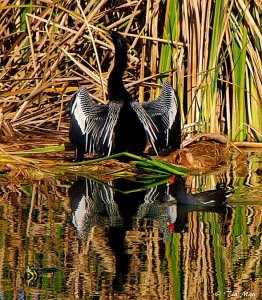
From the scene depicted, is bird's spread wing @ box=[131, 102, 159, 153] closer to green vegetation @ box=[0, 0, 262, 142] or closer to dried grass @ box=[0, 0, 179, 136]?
green vegetation @ box=[0, 0, 262, 142]

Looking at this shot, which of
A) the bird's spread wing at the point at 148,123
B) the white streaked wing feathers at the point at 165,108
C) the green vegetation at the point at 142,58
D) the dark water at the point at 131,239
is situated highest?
the green vegetation at the point at 142,58

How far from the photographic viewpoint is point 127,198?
6.84m

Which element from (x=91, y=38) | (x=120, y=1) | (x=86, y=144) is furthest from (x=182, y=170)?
(x=120, y=1)

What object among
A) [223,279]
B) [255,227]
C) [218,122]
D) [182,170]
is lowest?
[223,279]

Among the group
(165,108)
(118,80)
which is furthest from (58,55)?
(165,108)

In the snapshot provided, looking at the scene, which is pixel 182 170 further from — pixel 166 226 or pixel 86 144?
pixel 166 226

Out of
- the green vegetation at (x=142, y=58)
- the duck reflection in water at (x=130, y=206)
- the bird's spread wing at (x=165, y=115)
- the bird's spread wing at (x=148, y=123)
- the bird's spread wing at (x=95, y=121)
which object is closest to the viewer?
the duck reflection in water at (x=130, y=206)

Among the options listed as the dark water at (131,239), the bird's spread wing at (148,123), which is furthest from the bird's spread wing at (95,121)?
the dark water at (131,239)

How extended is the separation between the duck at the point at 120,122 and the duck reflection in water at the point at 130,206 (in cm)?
69

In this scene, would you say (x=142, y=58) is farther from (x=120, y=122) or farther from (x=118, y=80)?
(x=120, y=122)

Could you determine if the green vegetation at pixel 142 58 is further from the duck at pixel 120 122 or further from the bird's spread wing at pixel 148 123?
the bird's spread wing at pixel 148 123

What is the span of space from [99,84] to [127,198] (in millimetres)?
2495

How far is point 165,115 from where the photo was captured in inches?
330

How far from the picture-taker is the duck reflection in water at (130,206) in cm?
588
